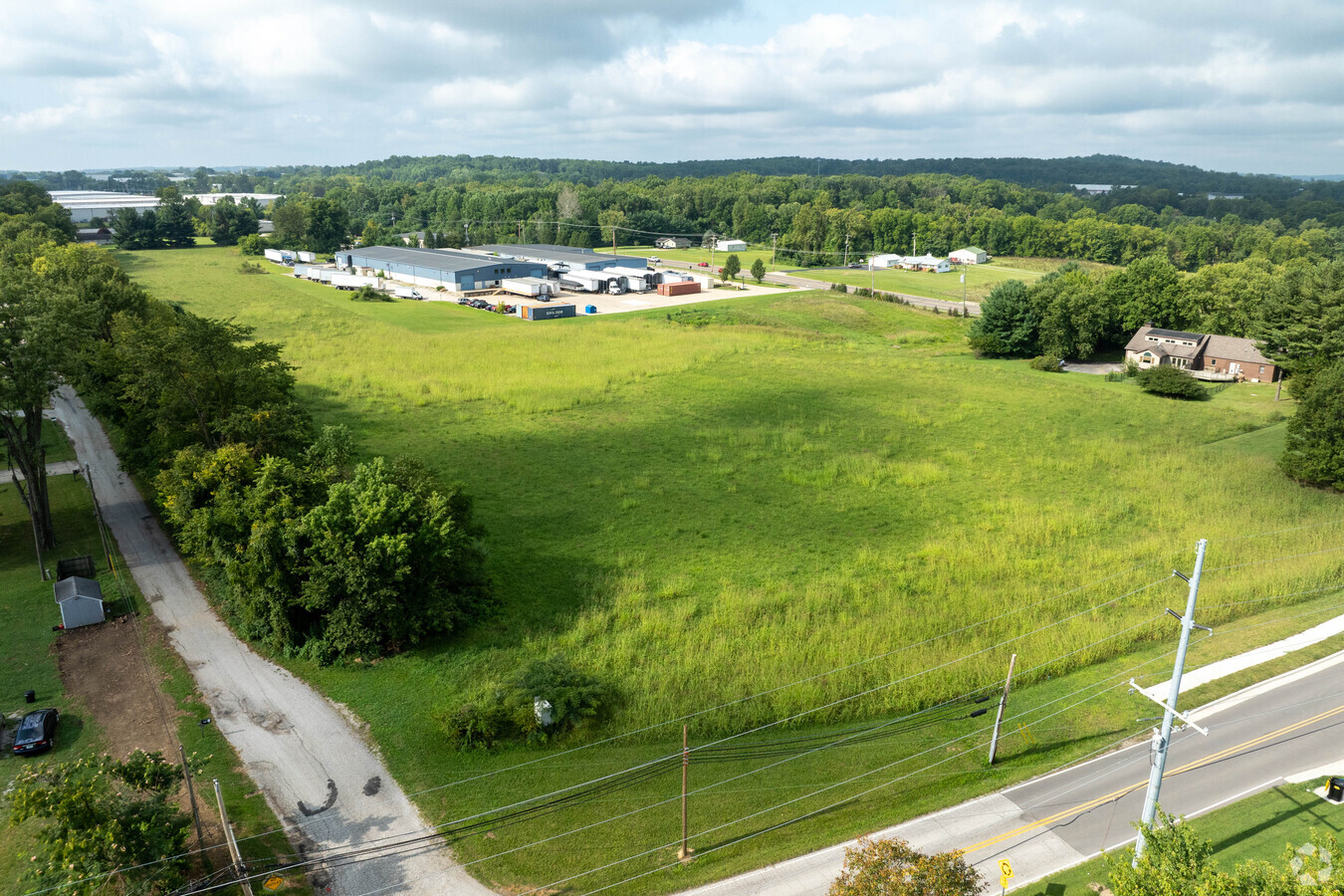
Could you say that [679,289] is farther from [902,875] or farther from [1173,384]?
[902,875]

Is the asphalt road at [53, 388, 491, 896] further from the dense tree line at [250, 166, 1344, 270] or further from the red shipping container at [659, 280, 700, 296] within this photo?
the dense tree line at [250, 166, 1344, 270]

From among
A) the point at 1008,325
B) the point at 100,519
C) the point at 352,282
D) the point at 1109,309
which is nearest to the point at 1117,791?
the point at 100,519

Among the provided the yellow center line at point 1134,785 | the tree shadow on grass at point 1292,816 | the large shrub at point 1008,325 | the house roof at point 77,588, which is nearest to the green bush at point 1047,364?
the large shrub at point 1008,325

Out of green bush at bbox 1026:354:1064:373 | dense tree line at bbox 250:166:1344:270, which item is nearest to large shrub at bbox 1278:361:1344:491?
green bush at bbox 1026:354:1064:373

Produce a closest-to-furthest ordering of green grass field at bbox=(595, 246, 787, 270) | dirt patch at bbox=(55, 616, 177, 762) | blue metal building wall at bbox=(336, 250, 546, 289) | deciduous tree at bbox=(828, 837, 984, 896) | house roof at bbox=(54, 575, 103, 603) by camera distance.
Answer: deciduous tree at bbox=(828, 837, 984, 896)
dirt patch at bbox=(55, 616, 177, 762)
house roof at bbox=(54, 575, 103, 603)
blue metal building wall at bbox=(336, 250, 546, 289)
green grass field at bbox=(595, 246, 787, 270)

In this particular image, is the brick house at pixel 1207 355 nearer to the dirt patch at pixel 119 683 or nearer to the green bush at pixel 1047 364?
the green bush at pixel 1047 364

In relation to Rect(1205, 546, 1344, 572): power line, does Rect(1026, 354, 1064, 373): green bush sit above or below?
above

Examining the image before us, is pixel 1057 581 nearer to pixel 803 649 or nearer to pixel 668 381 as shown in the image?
pixel 803 649
